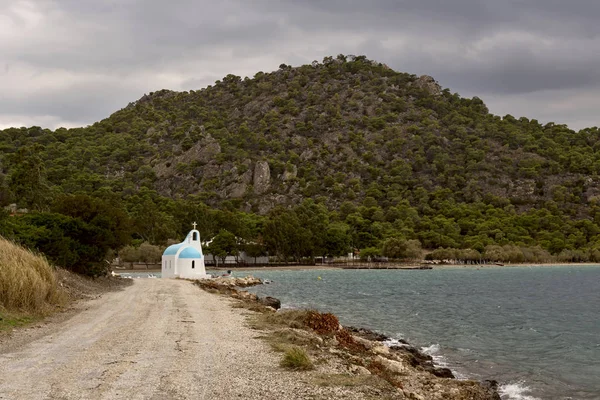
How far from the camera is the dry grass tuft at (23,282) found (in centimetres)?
2080

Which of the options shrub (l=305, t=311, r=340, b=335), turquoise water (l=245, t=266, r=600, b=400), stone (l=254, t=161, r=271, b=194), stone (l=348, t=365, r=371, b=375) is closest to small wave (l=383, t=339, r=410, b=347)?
turquoise water (l=245, t=266, r=600, b=400)

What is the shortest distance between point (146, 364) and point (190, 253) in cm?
5885

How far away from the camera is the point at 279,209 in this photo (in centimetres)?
15138

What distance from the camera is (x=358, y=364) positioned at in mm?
15586

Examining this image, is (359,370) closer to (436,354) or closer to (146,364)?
(146,364)

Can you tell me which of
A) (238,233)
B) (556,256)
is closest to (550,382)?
(238,233)

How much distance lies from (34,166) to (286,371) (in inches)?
3141

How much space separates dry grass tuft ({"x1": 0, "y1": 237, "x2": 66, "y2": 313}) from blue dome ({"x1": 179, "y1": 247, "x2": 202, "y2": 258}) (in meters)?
45.7

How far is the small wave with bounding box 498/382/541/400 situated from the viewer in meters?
17.3

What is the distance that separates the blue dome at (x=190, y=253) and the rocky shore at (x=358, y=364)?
152 feet

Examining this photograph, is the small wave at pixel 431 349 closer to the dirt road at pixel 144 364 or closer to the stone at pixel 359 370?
the dirt road at pixel 144 364

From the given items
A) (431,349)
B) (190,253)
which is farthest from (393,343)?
(190,253)

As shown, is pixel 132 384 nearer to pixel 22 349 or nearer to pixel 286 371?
pixel 286 371

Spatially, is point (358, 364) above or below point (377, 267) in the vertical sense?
above
